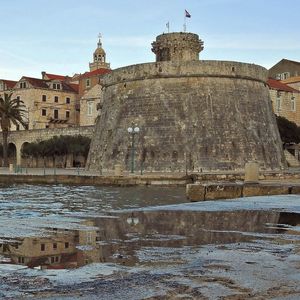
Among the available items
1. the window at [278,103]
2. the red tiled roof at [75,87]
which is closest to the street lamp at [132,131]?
the window at [278,103]

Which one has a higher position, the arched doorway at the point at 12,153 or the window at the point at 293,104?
the window at the point at 293,104

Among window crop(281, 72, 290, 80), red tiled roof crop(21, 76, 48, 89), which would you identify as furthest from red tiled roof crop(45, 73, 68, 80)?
window crop(281, 72, 290, 80)

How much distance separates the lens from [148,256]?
6062 millimetres

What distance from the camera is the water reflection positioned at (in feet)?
19.9

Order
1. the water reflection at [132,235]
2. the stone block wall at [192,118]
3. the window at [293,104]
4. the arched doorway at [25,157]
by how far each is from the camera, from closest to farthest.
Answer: the water reflection at [132,235]
the stone block wall at [192,118]
the arched doorway at [25,157]
the window at [293,104]

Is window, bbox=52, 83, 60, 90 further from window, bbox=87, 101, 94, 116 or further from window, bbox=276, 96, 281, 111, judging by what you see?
window, bbox=276, 96, 281, 111

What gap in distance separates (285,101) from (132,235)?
2072 inches

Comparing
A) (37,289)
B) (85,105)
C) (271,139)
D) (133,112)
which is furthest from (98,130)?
(37,289)

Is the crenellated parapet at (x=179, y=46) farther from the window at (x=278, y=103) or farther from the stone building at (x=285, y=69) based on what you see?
the stone building at (x=285, y=69)

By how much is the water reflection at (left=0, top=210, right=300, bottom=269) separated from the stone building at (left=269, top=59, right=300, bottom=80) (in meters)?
59.4

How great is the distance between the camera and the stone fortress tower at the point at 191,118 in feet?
102

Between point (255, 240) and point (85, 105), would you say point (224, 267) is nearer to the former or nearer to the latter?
point (255, 240)

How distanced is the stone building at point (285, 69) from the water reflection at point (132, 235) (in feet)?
195

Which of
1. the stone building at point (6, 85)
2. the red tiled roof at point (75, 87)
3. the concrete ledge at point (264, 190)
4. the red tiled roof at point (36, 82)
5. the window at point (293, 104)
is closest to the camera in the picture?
the concrete ledge at point (264, 190)
